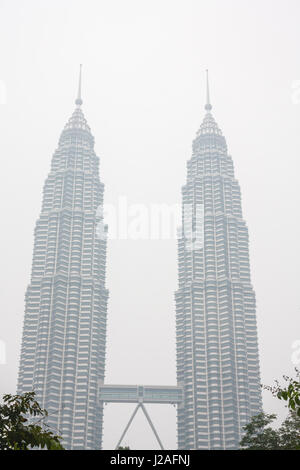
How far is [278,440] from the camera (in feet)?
204

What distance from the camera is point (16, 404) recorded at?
1582cm

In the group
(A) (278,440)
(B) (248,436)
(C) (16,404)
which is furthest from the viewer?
(B) (248,436)

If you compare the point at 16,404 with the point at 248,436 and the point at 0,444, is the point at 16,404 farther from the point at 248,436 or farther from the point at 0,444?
the point at 248,436
